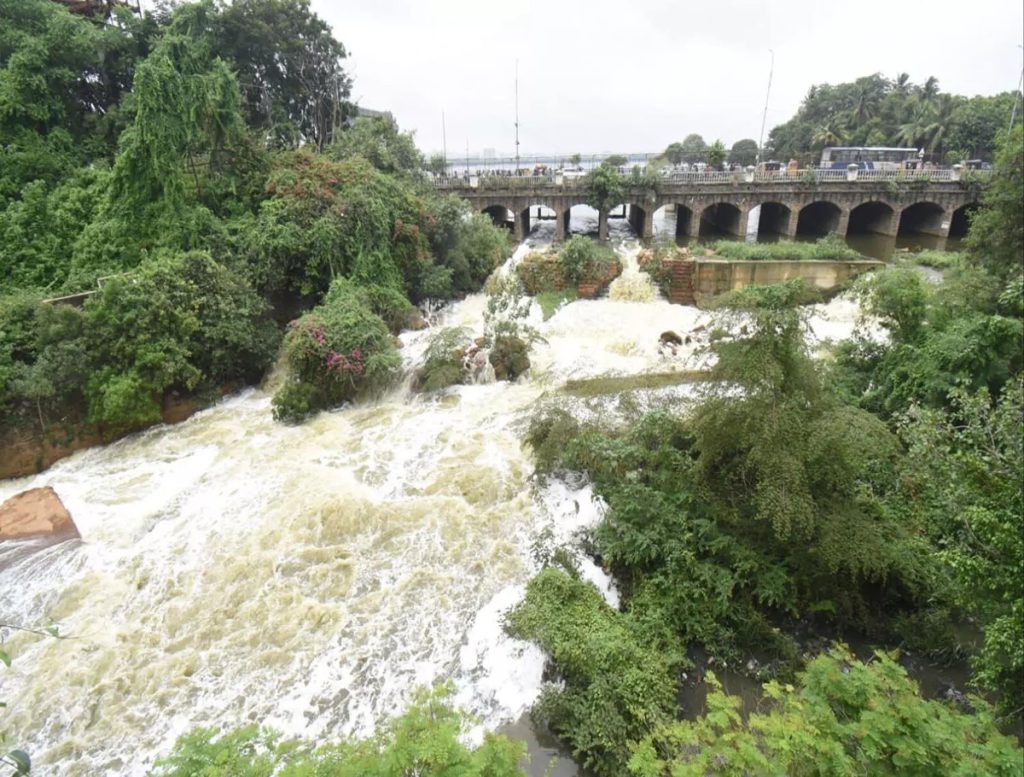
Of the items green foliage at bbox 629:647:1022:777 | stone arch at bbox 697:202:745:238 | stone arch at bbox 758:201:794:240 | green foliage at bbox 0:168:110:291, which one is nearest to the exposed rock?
green foliage at bbox 0:168:110:291

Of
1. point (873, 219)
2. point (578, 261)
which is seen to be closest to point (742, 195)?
point (873, 219)

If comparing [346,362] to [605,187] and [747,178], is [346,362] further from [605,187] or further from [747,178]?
[747,178]

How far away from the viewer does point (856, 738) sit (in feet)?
16.1

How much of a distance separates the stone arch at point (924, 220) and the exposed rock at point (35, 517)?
133 ft

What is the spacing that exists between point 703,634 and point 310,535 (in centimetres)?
663

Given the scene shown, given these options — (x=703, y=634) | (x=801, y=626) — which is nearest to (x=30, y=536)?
(x=703, y=634)

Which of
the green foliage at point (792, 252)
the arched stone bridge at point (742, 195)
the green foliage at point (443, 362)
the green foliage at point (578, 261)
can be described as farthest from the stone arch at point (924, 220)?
the green foliage at point (443, 362)

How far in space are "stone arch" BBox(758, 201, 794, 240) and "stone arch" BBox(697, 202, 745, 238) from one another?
1.93 meters

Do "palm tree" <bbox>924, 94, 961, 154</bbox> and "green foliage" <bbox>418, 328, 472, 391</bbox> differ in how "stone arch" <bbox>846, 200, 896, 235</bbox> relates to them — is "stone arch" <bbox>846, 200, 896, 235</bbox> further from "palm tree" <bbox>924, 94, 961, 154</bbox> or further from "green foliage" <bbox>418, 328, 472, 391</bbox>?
"green foliage" <bbox>418, 328, 472, 391</bbox>

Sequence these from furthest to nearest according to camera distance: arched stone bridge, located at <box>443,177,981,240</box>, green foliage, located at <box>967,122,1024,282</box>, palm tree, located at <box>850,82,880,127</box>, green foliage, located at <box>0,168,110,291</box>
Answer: palm tree, located at <box>850,82,880,127</box>, arched stone bridge, located at <box>443,177,981,240</box>, green foliage, located at <box>0,168,110,291</box>, green foliage, located at <box>967,122,1024,282</box>

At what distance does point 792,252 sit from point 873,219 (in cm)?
1855

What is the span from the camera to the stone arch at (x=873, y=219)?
3219 centimetres

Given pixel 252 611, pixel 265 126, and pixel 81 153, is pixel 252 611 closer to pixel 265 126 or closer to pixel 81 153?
pixel 81 153

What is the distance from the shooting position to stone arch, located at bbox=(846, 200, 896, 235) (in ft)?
106
